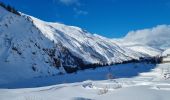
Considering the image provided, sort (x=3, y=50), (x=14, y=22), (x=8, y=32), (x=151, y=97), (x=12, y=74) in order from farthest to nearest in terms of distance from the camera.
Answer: (x=14, y=22), (x=8, y=32), (x=3, y=50), (x=12, y=74), (x=151, y=97)

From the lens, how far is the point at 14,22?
8281cm

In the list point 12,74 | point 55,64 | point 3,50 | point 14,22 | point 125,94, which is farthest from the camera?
point 55,64

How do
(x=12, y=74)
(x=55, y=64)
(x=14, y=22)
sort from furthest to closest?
(x=55, y=64), (x=14, y=22), (x=12, y=74)

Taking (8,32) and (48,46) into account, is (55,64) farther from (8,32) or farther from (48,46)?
(8,32)

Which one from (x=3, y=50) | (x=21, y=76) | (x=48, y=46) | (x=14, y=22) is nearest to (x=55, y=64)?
(x=48, y=46)

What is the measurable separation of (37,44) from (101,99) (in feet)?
242

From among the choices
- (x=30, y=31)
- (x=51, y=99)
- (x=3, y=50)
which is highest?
(x=30, y=31)

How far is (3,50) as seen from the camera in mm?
71062

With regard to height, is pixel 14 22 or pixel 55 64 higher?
pixel 14 22

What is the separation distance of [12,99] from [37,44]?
73.7m

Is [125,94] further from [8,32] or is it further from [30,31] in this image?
[30,31]

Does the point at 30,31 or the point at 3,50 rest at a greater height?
the point at 30,31

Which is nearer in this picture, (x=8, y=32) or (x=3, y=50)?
(x=3, y=50)

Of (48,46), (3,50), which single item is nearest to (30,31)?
(48,46)
